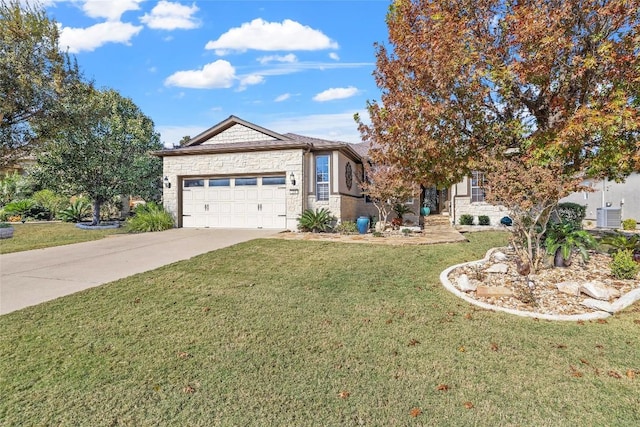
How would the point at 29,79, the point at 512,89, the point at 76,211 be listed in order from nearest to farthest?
the point at 512,89 < the point at 29,79 < the point at 76,211

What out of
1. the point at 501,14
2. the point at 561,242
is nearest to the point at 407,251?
the point at 561,242

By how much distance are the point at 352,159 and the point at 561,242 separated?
1112 centimetres

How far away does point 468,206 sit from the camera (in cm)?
1564

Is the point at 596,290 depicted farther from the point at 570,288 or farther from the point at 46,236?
the point at 46,236

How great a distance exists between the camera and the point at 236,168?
49.0 feet

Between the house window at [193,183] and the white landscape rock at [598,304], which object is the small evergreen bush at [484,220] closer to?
the white landscape rock at [598,304]

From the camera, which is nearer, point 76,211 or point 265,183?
point 265,183

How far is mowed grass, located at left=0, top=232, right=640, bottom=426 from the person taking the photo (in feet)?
8.69

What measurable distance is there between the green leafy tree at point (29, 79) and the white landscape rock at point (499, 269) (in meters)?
13.9

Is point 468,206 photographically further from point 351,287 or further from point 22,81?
point 22,81

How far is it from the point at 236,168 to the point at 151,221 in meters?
4.18

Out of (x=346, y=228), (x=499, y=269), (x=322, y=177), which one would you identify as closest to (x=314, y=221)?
(x=346, y=228)

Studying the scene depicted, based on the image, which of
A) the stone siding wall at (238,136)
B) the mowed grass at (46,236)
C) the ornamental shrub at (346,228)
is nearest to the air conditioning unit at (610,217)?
the ornamental shrub at (346,228)

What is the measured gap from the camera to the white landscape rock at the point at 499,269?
21.2 feet
